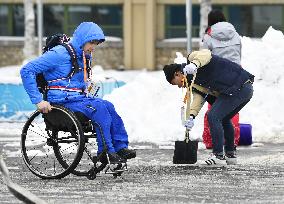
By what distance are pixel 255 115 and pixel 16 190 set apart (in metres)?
9.02

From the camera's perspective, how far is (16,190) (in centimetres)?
772

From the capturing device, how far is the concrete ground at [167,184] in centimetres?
895

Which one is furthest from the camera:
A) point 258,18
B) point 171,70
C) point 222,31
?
point 258,18

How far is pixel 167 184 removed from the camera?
9867 millimetres

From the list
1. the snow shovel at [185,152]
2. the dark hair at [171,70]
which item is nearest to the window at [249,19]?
the snow shovel at [185,152]

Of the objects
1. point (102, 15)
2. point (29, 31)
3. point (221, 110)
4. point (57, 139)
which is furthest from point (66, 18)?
point (57, 139)

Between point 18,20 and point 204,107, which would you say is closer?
point 204,107

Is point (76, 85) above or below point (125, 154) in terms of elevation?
above

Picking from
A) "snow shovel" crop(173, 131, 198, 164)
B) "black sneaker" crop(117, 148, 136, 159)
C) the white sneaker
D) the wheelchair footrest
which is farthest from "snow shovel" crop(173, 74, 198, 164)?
Result: the wheelchair footrest

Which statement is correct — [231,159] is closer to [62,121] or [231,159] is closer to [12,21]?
[62,121]

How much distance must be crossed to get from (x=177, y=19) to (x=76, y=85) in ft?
84.2

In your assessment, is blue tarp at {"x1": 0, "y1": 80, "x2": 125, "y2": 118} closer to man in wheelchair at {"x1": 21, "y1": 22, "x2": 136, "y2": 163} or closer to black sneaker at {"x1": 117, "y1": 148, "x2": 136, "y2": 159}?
man in wheelchair at {"x1": 21, "y1": 22, "x2": 136, "y2": 163}

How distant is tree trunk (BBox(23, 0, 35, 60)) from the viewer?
3300cm

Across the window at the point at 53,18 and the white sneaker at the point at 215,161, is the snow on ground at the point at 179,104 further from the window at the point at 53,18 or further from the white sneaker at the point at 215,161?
the window at the point at 53,18
